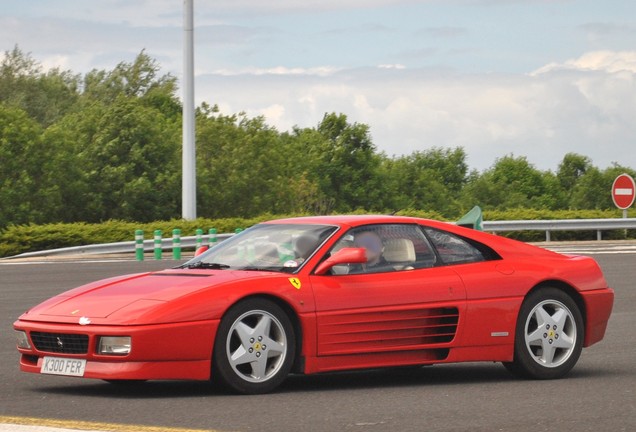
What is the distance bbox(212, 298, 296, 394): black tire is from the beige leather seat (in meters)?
1.05

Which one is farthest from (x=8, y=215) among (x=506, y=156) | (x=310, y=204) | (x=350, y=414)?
(x=506, y=156)

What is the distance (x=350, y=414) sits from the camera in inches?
312

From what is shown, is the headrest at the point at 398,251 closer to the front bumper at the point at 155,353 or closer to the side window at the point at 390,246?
the side window at the point at 390,246

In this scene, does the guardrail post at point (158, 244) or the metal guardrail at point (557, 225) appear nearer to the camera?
the guardrail post at point (158, 244)

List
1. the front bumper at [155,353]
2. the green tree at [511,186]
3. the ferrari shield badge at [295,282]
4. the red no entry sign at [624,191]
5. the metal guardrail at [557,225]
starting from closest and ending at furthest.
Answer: the front bumper at [155,353]
the ferrari shield badge at [295,282]
the metal guardrail at [557,225]
the red no entry sign at [624,191]
the green tree at [511,186]

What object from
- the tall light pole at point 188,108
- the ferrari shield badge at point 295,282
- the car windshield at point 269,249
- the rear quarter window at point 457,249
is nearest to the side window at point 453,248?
the rear quarter window at point 457,249

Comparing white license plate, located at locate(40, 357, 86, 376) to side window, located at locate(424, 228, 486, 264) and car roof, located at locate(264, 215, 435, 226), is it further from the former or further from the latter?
side window, located at locate(424, 228, 486, 264)

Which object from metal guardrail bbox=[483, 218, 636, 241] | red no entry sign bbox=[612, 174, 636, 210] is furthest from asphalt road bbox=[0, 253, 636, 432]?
red no entry sign bbox=[612, 174, 636, 210]

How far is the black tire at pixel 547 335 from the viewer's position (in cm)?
982

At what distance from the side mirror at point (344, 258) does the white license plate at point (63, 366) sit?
168cm

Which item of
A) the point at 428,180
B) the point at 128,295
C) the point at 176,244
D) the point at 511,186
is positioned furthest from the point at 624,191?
the point at 511,186

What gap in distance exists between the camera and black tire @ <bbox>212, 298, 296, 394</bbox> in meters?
8.68

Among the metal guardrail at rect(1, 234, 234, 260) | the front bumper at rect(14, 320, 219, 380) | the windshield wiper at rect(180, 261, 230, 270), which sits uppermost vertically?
the windshield wiper at rect(180, 261, 230, 270)

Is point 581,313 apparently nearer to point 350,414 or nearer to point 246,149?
point 350,414
